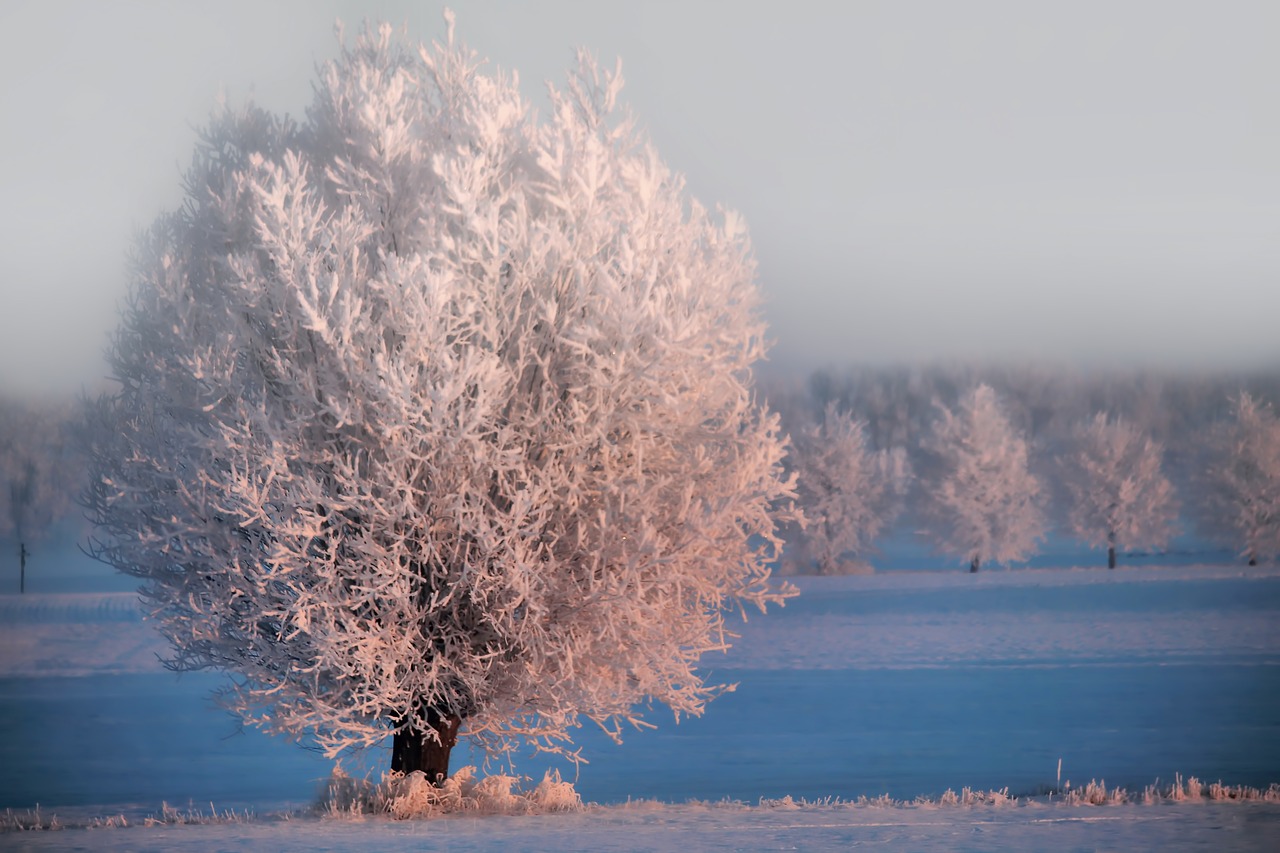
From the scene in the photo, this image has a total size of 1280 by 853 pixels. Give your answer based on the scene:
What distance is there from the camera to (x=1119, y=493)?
60188mm

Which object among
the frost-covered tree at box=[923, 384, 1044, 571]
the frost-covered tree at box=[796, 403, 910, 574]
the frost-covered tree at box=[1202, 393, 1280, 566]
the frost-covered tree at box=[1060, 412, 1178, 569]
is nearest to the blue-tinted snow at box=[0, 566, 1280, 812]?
the frost-covered tree at box=[1202, 393, 1280, 566]

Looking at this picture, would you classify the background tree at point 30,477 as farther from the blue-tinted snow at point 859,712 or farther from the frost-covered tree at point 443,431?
the frost-covered tree at point 443,431

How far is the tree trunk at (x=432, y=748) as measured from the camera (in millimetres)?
12531

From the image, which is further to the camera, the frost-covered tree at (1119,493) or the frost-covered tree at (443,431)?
the frost-covered tree at (1119,493)

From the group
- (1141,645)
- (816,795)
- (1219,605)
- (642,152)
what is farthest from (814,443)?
(642,152)

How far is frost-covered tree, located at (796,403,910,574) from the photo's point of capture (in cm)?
6134

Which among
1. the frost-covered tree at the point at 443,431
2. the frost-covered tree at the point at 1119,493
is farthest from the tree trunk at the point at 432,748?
the frost-covered tree at the point at 1119,493

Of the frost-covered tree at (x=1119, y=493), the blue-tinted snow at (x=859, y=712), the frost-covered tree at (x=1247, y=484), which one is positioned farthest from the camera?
the frost-covered tree at (x=1119, y=493)

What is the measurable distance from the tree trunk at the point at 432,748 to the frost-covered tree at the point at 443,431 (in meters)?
0.03

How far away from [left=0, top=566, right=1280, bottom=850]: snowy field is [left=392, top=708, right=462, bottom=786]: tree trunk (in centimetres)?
112

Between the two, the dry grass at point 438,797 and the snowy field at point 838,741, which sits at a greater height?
the dry grass at point 438,797

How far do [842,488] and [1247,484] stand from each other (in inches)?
689

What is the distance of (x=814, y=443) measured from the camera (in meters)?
62.1

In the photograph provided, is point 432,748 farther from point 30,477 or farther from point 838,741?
point 30,477
